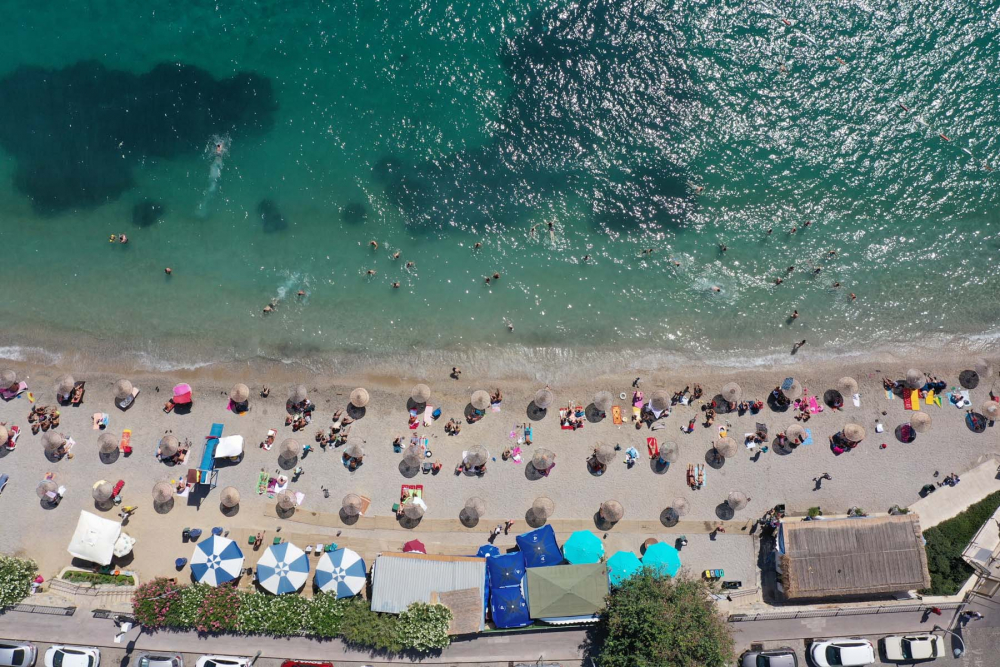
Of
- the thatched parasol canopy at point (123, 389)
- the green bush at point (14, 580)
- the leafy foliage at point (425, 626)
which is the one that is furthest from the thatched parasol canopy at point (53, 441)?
the leafy foliage at point (425, 626)

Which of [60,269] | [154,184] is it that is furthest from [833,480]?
[60,269]

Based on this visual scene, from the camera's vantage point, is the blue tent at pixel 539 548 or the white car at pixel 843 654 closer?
the white car at pixel 843 654

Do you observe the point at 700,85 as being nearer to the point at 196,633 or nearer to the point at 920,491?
the point at 920,491

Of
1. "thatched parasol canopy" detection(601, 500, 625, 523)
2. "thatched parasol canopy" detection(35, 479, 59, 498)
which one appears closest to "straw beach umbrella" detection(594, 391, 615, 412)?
"thatched parasol canopy" detection(601, 500, 625, 523)

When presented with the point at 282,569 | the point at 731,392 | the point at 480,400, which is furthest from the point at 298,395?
the point at 731,392

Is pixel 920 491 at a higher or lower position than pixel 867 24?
lower

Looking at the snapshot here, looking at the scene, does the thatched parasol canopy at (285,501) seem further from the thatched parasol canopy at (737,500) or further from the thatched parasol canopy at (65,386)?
the thatched parasol canopy at (737,500)
